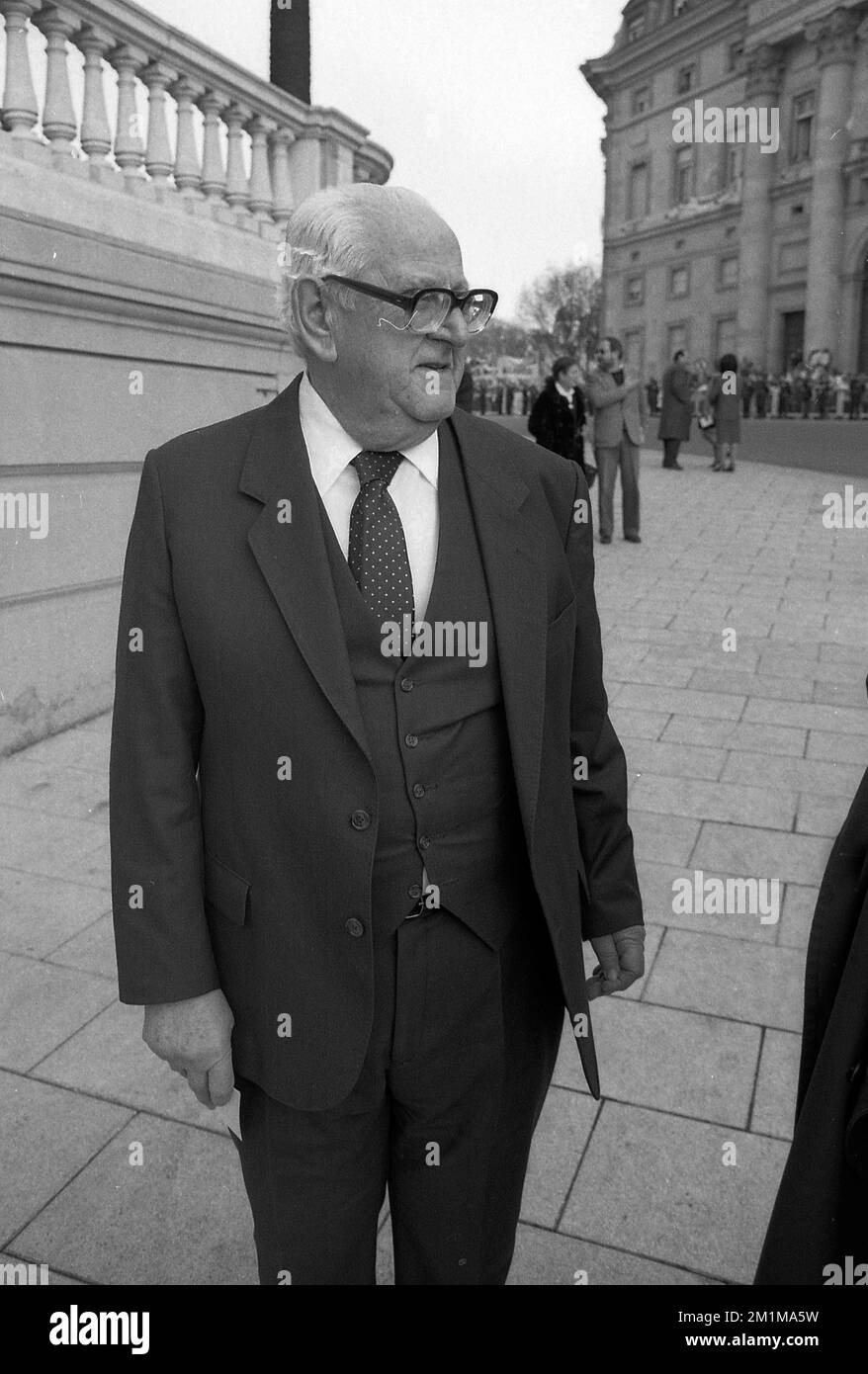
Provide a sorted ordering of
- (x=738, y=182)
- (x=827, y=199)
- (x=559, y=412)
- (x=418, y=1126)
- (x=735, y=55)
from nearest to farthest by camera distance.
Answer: (x=418, y=1126), (x=559, y=412), (x=827, y=199), (x=738, y=182), (x=735, y=55)

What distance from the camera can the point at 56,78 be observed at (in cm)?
590

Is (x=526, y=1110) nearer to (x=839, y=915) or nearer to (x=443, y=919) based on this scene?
(x=443, y=919)

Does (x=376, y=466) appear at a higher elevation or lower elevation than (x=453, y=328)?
lower

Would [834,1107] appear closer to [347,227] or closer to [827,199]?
[347,227]

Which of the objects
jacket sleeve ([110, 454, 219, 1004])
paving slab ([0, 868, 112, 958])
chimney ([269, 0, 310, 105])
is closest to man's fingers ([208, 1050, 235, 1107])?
jacket sleeve ([110, 454, 219, 1004])

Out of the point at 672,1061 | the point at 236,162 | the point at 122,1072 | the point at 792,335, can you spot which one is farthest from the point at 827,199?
the point at 122,1072

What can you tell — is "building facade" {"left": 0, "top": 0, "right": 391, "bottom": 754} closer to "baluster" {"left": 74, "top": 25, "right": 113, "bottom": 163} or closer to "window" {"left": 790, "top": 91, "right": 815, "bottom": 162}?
"baluster" {"left": 74, "top": 25, "right": 113, "bottom": 163}

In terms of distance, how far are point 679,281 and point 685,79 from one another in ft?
31.2

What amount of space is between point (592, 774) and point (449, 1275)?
889 millimetres

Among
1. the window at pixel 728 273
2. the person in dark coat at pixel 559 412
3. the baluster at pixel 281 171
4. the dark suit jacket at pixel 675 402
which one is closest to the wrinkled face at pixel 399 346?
the baluster at pixel 281 171

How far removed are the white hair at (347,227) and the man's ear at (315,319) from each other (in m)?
0.03

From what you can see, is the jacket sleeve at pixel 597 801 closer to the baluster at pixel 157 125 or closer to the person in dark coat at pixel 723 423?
the baluster at pixel 157 125

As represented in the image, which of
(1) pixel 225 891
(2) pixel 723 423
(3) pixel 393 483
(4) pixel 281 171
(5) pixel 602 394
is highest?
(4) pixel 281 171
